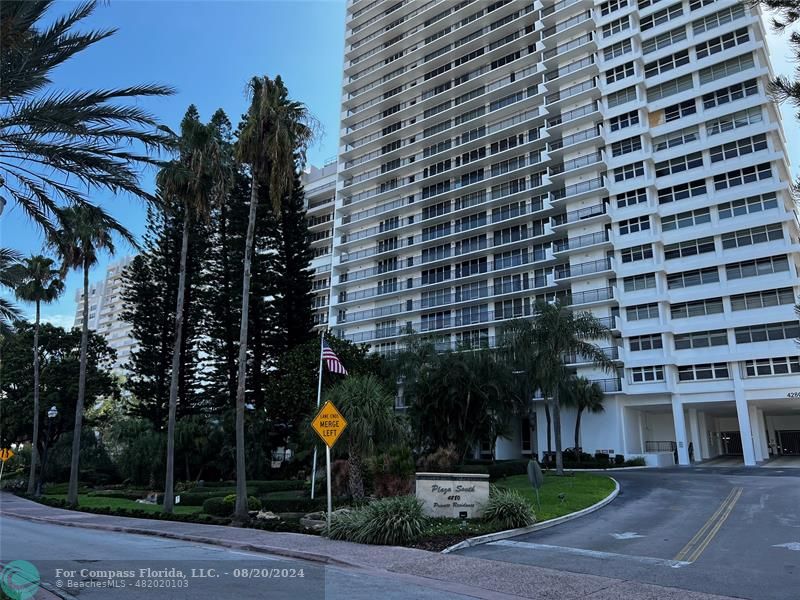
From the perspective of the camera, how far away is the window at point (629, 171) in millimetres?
49362

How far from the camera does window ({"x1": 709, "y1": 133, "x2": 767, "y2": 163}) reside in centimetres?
4406

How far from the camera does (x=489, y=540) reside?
45.4 ft

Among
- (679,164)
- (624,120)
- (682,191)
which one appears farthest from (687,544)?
(624,120)

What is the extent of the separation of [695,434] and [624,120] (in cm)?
2795

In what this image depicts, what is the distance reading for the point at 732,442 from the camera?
5841cm

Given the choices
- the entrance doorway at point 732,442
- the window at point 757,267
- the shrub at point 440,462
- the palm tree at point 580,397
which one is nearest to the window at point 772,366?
the window at point 757,267

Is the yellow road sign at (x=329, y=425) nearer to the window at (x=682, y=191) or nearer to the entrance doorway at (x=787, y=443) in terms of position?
the window at (x=682, y=191)

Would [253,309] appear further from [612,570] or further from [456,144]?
[612,570]

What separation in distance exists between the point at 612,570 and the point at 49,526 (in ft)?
64.2

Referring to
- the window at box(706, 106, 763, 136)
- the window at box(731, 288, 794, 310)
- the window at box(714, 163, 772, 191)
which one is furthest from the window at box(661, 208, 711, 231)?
the window at box(731, 288, 794, 310)

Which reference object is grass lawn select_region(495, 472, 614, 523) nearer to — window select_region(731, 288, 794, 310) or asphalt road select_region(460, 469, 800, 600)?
asphalt road select_region(460, 469, 800, 600)

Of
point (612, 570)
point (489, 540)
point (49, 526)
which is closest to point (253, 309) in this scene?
point (49, 526)

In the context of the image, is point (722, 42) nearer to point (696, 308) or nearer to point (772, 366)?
point (696, 308)

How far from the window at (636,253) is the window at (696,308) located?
467cm
